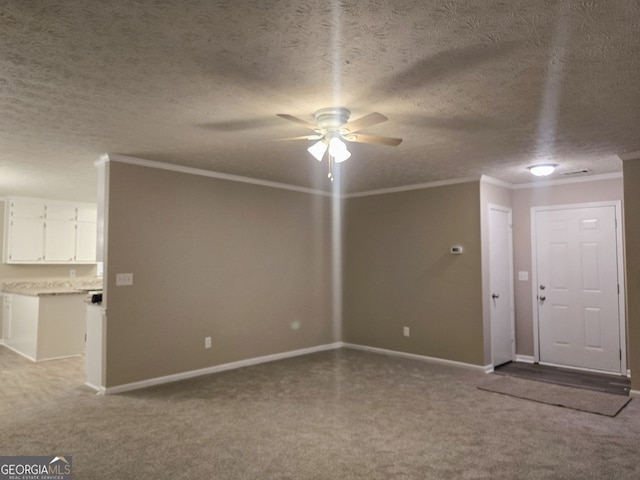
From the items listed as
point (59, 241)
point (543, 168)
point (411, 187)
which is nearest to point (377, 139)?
point (543, 168)

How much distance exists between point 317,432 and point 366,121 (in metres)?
2.31

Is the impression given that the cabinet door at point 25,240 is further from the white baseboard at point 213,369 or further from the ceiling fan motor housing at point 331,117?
the ceiling fan motor housing at point 331,117

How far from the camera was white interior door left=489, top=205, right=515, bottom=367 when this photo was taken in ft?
18.8

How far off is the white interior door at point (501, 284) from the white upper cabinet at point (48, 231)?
21.2 ft

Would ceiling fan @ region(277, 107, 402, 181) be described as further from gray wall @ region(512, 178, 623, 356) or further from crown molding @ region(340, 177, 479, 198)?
gray wall @ region(512, 178, 623, 356)

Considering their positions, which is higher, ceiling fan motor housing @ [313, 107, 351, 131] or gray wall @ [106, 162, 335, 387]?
ceiling fan motor housing @ [313, 107, 351, 131]

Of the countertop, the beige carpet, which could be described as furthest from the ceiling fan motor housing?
the countertop

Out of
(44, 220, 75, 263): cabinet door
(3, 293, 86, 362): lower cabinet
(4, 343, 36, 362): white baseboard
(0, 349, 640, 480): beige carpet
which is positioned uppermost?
(44, 220, 75, 263): cabinet door

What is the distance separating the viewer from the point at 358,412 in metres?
3.95

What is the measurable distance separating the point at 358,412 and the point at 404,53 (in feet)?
9.59

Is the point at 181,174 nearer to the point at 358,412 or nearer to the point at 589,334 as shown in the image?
the point at 358,412

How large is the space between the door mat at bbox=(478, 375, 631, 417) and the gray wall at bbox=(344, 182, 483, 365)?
65cm

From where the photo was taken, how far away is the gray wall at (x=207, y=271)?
15.4 feet

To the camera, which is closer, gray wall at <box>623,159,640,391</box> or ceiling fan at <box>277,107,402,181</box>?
ceiling fan at <box>277,107,402,181</box>
